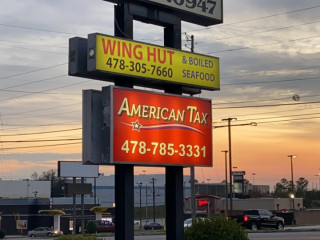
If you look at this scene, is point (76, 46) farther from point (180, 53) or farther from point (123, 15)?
point (180, 53)

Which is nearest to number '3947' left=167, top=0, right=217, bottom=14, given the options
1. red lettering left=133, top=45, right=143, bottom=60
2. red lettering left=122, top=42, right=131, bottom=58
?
red lettering left=133, top=45, right=143, bottom=60

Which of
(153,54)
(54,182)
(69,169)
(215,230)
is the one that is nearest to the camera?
(153,54)

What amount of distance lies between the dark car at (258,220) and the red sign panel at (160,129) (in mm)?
33180

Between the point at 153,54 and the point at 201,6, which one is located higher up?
the point at 201,6

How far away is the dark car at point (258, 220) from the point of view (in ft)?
167

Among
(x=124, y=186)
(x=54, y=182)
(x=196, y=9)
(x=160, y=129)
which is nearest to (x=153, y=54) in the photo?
(x=160, y=129)

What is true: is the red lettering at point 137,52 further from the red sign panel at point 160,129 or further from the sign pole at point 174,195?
the sign pole at point 174,195

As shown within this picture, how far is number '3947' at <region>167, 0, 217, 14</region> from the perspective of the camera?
19.0 metres

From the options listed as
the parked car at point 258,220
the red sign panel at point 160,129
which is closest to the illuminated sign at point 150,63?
the red sign panel at point 160,129

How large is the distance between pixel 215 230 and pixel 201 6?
711cm

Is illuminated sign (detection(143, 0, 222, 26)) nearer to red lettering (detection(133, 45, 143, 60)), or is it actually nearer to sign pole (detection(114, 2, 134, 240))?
sign pole (detection(114, 2, 134, 240))

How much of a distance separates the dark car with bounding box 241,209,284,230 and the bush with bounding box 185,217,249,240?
32077 mm

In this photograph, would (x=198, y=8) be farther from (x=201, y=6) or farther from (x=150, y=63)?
(x=150, y=63)

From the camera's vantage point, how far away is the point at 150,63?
57.1ft
